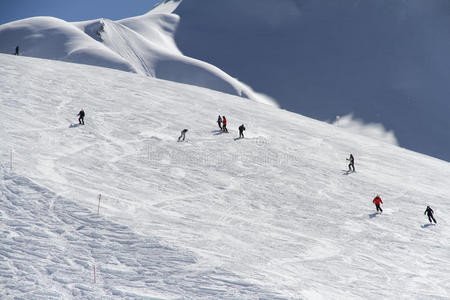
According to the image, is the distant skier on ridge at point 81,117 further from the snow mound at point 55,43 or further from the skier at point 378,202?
the snow mound at point 55,43

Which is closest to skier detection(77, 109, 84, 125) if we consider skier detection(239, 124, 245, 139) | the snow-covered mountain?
skier detection(239, 124, 245, 139)

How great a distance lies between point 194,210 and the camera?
65.5ft

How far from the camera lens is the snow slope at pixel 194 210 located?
46.4 ft

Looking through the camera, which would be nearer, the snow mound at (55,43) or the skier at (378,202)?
the skier at (378,202)

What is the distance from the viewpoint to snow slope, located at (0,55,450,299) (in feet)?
46.4

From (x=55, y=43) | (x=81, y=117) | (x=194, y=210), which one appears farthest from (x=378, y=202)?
(x=55, y=43)

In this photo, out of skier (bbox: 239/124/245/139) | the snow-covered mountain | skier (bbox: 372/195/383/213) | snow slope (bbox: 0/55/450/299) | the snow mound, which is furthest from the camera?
the snow-covered mountain

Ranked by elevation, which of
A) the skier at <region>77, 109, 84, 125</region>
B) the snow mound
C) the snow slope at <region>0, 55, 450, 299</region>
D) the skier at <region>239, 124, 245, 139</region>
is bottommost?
the snow slope at <region>0, 55, 450, 299</region>

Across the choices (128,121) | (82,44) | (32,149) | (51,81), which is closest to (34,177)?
(32,149)

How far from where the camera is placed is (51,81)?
40.7 meters

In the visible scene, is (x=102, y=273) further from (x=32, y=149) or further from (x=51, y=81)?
(x=51, y=81)

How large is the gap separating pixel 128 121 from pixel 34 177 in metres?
13.9

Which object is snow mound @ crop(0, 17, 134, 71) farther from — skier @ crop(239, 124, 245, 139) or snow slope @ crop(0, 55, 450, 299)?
skier @ crop(239, 124, 245, 139)

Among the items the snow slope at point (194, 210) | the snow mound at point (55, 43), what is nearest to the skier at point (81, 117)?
the snow slope at point (194, 210)
